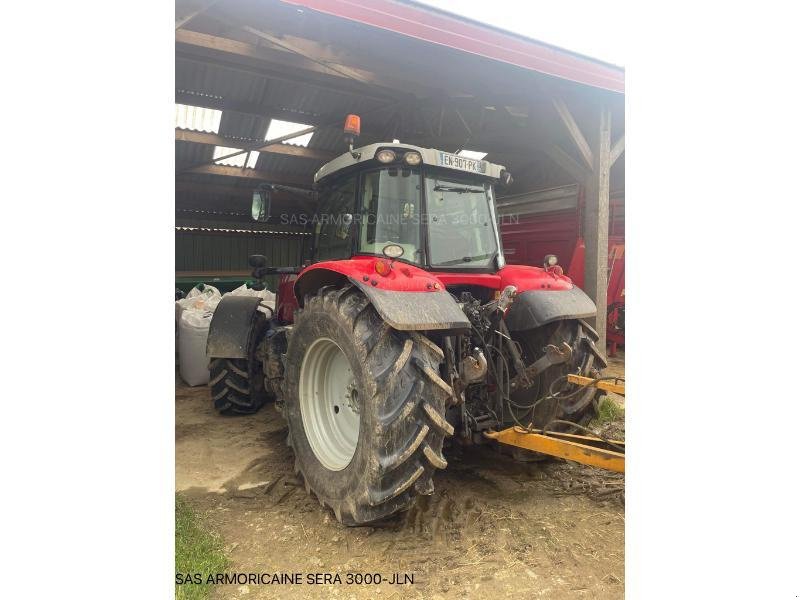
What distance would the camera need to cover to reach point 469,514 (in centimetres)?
232

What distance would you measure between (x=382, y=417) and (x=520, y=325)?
1.14m

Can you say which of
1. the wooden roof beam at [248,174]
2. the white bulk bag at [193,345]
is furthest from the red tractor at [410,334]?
the wooden roof beam at [248,174]

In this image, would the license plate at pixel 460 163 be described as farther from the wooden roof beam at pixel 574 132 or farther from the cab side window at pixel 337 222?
the wooden roof beam at pixel 574 132

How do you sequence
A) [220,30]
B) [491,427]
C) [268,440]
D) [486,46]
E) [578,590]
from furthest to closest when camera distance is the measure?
[220,30], [268,440], [486,46], [491,427], [578,590]

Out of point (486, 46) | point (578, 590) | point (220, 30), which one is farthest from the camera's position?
point (220, 30)

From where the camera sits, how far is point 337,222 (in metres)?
2.93

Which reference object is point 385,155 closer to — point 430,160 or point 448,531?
point 430,160

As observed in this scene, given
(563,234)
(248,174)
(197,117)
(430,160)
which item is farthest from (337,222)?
(248,174)

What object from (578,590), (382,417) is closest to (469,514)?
(578,590)

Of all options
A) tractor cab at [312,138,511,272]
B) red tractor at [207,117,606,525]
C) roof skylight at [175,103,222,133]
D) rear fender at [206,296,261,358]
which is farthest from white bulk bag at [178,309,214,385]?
tractor cab at [312,138,511,272]

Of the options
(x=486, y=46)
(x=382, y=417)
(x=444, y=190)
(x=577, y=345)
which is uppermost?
(x=486, y=46)

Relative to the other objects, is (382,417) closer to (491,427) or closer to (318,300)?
(318,300)

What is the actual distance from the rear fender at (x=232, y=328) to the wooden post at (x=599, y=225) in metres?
3.05

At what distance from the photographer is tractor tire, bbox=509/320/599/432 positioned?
2664 mm
